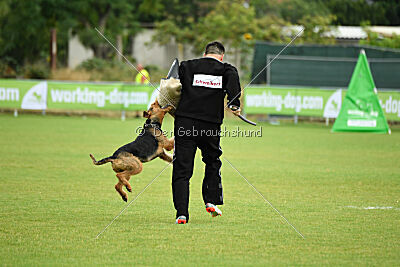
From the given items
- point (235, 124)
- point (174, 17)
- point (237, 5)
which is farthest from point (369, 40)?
point (174, 17)

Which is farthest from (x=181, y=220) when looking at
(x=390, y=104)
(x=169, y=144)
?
(x=390, y=104)

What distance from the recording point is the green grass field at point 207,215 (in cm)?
643

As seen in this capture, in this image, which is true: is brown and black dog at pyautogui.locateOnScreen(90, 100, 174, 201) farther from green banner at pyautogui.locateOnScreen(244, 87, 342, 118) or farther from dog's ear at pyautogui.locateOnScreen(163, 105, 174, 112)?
green banner at pyautogui.locateOnScreen(244, 87, 342, 118)

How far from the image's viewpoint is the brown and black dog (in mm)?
8281

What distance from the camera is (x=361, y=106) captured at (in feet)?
71.5

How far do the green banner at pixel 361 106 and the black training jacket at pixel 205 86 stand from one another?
13728 mm

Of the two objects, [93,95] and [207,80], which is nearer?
[207,80]

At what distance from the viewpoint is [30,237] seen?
23.1 ft

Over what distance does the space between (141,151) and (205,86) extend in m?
1.18

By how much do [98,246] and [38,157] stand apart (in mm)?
8500

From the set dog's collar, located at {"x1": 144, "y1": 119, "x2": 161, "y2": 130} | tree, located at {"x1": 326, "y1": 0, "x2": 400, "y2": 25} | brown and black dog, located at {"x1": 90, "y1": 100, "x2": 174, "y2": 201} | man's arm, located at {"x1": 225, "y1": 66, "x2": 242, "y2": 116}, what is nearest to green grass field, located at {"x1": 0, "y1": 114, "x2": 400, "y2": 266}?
brown and black dog, located at {"x1": 90, "y1": 100, "x2": 174, "y2": 201}

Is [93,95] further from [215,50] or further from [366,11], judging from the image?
[366,11]

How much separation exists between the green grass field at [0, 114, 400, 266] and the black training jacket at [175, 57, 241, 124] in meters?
1.30

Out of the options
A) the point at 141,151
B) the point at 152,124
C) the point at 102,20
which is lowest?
the point at 141,151
